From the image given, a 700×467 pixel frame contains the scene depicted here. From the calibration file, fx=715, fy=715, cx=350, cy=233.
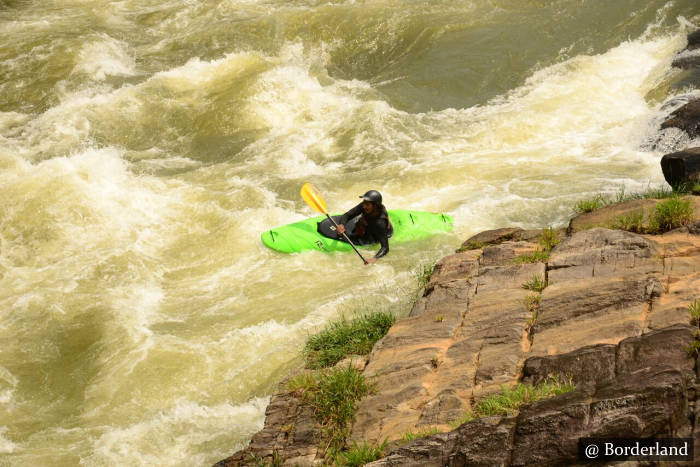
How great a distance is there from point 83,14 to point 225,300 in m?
9.77

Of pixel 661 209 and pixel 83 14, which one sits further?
pixel 83 14

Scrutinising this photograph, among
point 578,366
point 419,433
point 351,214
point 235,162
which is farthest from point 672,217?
point 235,162

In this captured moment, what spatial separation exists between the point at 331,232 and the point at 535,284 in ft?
10.1

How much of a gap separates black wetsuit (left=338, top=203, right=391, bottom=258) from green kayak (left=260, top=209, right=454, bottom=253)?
0.14 meters

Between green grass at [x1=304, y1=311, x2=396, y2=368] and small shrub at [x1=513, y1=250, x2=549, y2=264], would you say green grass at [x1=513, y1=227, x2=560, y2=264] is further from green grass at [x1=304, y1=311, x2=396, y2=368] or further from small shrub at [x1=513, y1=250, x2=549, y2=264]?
green grass at [x1=304, y1=311, x2=396, y2=368]

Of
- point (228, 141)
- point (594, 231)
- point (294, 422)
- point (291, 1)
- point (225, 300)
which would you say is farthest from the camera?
point (291, 1)

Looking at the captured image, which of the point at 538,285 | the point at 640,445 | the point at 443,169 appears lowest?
the point at 443,169

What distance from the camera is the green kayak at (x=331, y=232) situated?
7.27 m

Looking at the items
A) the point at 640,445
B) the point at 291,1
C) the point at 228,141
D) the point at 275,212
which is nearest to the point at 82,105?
the point at 228,141

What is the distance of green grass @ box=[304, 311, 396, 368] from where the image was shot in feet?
16.2

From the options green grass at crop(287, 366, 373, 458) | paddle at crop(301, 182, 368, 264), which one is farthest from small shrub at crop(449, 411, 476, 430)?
paddle at crop(301, 182, 368, 264)

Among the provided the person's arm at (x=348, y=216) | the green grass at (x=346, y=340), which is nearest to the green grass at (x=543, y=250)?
the green grass at (x=346, y=340)

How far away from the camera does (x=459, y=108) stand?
10492 mm

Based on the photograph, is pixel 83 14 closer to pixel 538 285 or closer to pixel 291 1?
pixel 291 1
